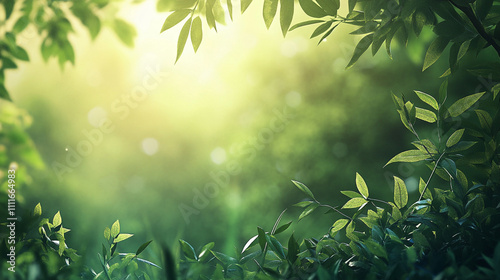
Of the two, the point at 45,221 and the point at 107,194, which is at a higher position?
the point at 45,221

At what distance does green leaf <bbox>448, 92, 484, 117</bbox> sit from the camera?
47 cm

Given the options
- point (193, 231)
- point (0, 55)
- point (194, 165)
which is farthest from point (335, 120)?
point (0, 55)

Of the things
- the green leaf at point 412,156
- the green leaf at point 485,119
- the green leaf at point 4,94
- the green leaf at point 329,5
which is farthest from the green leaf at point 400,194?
the green leaf at point 4,94

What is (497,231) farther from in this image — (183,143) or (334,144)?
(183,143)

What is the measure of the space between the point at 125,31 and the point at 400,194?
602mm

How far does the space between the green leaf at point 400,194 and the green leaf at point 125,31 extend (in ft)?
1.86

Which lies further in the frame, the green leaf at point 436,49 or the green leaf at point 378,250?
the green leaf at point 436,49

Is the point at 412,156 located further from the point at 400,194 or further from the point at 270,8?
the point at 270,8

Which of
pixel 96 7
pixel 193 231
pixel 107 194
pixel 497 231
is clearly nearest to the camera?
pixel 497 231

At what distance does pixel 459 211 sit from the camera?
456 mm

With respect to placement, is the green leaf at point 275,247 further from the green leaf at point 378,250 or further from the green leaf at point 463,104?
the green leaf at point 463,104

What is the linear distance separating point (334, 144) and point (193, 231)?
3.81 feet

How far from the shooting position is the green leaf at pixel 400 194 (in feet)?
1.69

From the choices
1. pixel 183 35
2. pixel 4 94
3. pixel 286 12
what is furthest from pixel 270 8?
pixel 4 94
